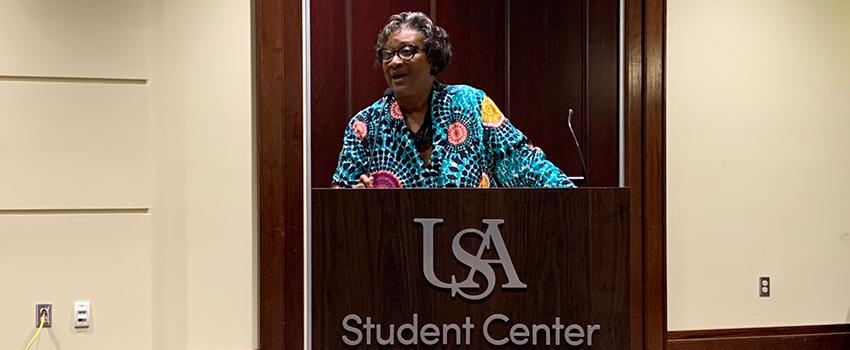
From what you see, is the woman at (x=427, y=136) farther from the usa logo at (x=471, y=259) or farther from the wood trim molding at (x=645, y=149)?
the wood trim molding at (x=645, y=149)

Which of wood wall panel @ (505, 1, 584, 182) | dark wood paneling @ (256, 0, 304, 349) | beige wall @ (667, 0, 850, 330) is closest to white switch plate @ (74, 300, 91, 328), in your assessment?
dark wood paneling @ (256, 0, 304, 349)

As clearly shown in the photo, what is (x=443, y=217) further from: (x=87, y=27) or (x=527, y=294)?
(x=87, y=27)

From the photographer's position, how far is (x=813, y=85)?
110 inches

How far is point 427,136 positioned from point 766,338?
1.84 meters

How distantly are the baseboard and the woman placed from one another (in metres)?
1.39

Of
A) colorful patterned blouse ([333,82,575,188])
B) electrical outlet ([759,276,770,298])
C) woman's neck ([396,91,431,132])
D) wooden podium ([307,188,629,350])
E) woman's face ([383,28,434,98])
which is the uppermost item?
woman's face ([383,28,434,98])

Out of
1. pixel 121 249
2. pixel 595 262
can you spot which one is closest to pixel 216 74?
pixel 121 249

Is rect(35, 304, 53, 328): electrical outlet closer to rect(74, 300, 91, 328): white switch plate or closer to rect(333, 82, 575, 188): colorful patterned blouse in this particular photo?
rect(74, 300, 91, 328): white switch plate

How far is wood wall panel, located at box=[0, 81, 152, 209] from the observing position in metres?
2.24

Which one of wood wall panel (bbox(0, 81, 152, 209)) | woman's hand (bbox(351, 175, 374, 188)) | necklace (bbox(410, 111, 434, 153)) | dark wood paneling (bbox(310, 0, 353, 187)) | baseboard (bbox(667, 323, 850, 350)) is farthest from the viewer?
baseboard (bbox(667, 323, 850, 350))

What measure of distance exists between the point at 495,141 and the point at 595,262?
42 cm

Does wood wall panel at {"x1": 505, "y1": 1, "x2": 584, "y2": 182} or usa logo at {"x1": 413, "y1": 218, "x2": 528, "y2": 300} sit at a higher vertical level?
wood wall panel at {"x1": 505, "y1": 1, "x2": 584, "y2": 182}

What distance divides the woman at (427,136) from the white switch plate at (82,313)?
3.72 feet

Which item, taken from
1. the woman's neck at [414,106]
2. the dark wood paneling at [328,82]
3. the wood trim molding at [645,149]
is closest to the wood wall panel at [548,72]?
the wood trim molding at [645,149]
